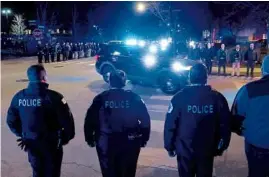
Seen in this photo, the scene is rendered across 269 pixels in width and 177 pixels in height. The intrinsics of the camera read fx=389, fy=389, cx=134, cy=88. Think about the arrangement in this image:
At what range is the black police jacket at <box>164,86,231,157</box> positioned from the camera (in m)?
Answer: 3.80

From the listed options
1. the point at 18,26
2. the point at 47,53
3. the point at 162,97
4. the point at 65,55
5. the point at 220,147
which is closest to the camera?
the point at 220,147

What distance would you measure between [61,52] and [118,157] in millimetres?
29656

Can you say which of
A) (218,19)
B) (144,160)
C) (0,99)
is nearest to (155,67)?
(0,99)

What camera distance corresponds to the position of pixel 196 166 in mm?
3867

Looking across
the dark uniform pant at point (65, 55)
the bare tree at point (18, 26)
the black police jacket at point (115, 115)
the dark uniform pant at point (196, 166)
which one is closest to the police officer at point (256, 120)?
the dark uniform pant at point (196, 166)

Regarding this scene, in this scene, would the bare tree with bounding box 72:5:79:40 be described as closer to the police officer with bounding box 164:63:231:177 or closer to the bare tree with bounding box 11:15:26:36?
the bare tree with bounding box 11:15:26:36

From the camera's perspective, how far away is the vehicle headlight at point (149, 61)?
14289 millimetres

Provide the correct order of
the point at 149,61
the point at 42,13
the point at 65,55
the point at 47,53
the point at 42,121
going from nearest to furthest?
the point at 42,121, the point at 149,61, the point at 47,53, the point at 65,55, the point at 42,13

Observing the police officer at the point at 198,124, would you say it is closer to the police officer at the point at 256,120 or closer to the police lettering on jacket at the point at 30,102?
the police officer at the point at 256,120

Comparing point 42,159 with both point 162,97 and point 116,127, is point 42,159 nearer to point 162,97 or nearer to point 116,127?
point 116,127

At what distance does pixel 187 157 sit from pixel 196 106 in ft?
1.69

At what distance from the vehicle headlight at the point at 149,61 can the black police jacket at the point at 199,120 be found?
10.4m

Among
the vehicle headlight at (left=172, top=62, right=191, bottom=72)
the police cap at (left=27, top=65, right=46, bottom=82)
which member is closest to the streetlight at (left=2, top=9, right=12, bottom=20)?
the vehicle headlight at (left=172, top=62, right=191, bottom=72)

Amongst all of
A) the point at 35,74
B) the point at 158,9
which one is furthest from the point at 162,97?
the point at 158,9
